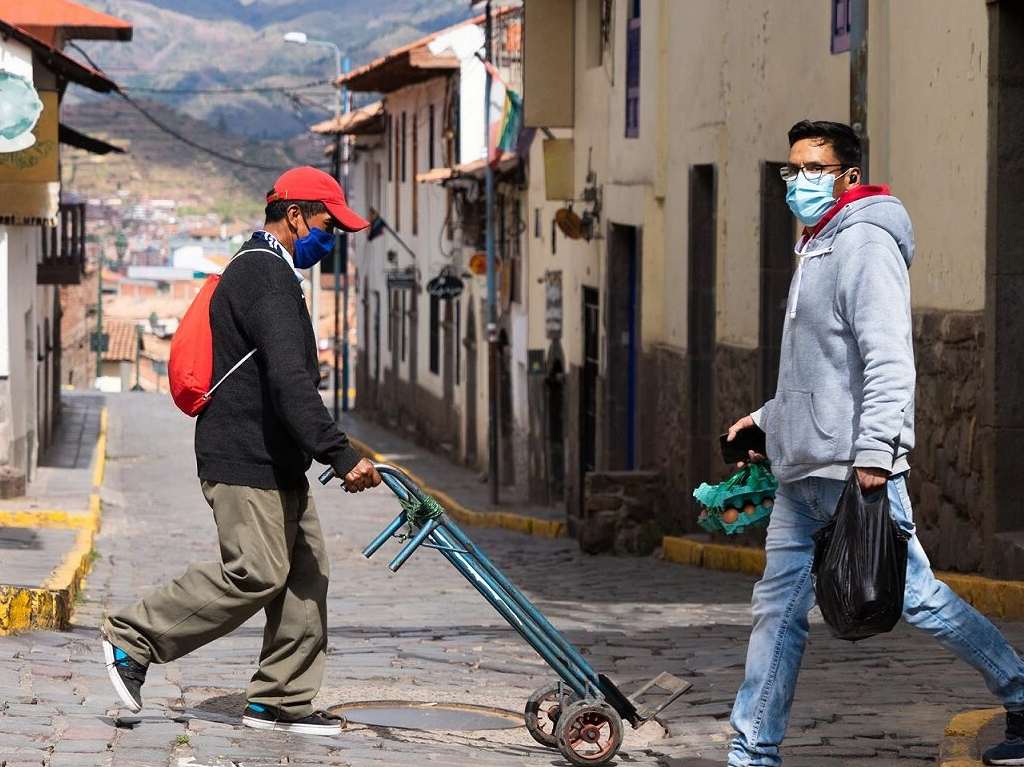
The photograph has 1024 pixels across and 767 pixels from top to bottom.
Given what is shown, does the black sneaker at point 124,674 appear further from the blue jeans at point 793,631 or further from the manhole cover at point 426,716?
the blue jeans at point 793,631

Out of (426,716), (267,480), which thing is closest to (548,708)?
(426,716)

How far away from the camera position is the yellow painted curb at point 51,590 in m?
8.40

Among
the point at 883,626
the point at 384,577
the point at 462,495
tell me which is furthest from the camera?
the point at 462,495

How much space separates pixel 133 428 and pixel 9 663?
3015cm

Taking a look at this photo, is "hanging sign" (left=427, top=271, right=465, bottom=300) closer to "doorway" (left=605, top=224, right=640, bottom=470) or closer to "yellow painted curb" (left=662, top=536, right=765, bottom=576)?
"doorway" (left=605, top=224, right=640, bottom=470)

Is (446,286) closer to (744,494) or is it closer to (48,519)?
(48,519)

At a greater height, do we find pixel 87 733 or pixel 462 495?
pixel 87 733

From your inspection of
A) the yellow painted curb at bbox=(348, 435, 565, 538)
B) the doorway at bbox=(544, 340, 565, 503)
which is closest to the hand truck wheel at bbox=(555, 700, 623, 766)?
the yellow painted curb at bbox=(348, 435, 565, 538)

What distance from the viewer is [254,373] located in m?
6.38

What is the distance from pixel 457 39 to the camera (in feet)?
112

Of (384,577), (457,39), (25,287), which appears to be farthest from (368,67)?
(384,577)

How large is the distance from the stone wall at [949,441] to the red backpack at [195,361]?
503 cm

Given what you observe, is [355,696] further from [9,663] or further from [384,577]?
[384,577]

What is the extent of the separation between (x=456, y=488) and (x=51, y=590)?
20.6 metres
